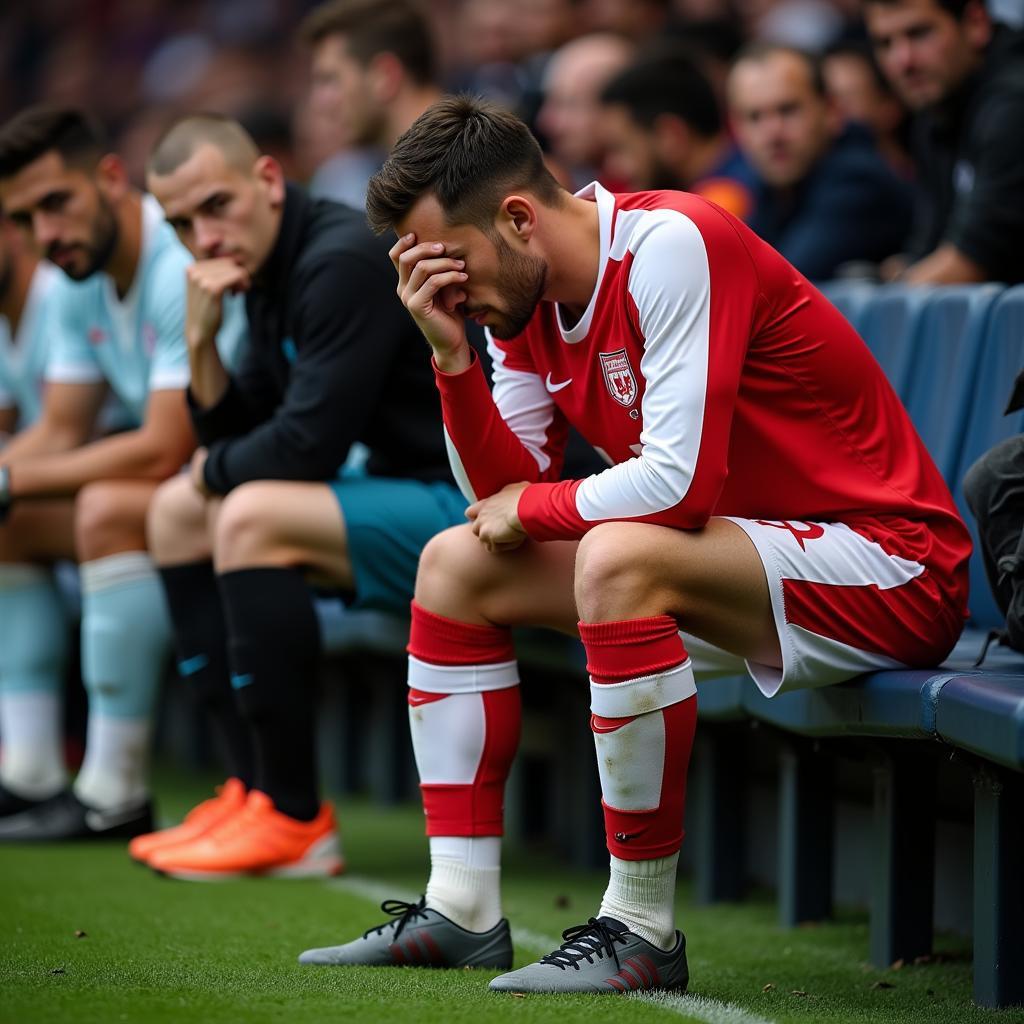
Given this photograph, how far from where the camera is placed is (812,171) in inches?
204

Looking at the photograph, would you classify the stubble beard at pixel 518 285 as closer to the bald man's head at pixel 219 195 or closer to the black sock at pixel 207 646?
the bald man's head at pixel 219 195

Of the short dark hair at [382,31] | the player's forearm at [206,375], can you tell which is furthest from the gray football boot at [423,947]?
the short dark hair at [382,31]

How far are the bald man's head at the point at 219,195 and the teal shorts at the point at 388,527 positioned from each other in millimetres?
505

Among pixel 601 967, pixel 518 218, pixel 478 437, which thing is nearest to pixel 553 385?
pixel 478 437

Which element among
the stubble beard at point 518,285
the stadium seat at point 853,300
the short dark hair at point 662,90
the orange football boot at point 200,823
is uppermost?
the short dark hair at point 662,90

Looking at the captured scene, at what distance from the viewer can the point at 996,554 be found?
2664 millimetres

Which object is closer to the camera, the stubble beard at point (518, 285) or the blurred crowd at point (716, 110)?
the stubble beard at point (518, 285)

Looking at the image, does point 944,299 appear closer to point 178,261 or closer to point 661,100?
point 178,261

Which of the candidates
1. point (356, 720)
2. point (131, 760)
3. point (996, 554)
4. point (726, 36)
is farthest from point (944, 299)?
point (726, 36)

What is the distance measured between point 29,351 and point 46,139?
984mm

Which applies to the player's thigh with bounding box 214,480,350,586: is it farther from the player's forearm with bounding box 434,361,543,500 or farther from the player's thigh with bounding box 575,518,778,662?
the player's thigh with bounding box 575,518,778,662

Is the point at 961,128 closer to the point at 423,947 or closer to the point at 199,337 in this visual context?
the point at 199,337

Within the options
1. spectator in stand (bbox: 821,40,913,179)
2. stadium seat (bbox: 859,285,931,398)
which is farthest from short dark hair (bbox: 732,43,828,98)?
stadium seat (bbox: 859,285,931,398)

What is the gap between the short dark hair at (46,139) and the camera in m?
4.20
